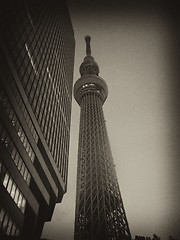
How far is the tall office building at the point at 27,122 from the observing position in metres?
31.3

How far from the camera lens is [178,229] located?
29906 millimetres

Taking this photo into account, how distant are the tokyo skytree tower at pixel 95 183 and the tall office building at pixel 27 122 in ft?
24.5

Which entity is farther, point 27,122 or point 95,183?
point 95,183

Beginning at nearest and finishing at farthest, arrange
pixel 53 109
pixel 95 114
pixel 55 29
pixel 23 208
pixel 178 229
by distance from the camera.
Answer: pixel 178 229 < pixel 23 208 < pixel 53 109 < pixel 55 29 < pixel 95 114

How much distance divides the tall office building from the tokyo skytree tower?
24.5ft

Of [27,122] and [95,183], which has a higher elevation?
[95,183]

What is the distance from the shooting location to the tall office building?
1234 inches

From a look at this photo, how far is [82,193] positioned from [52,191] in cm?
1398

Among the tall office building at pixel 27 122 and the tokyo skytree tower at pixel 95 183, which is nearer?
the tall office building at pixel 27 122

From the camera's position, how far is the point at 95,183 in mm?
60781

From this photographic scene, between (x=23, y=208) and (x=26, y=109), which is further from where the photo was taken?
(x=26, y=109)

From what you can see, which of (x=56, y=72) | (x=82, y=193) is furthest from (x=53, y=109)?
(x=82, y=193)

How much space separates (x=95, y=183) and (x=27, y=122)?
94.7 feet

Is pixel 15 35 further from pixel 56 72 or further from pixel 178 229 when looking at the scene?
pixel 178 229
